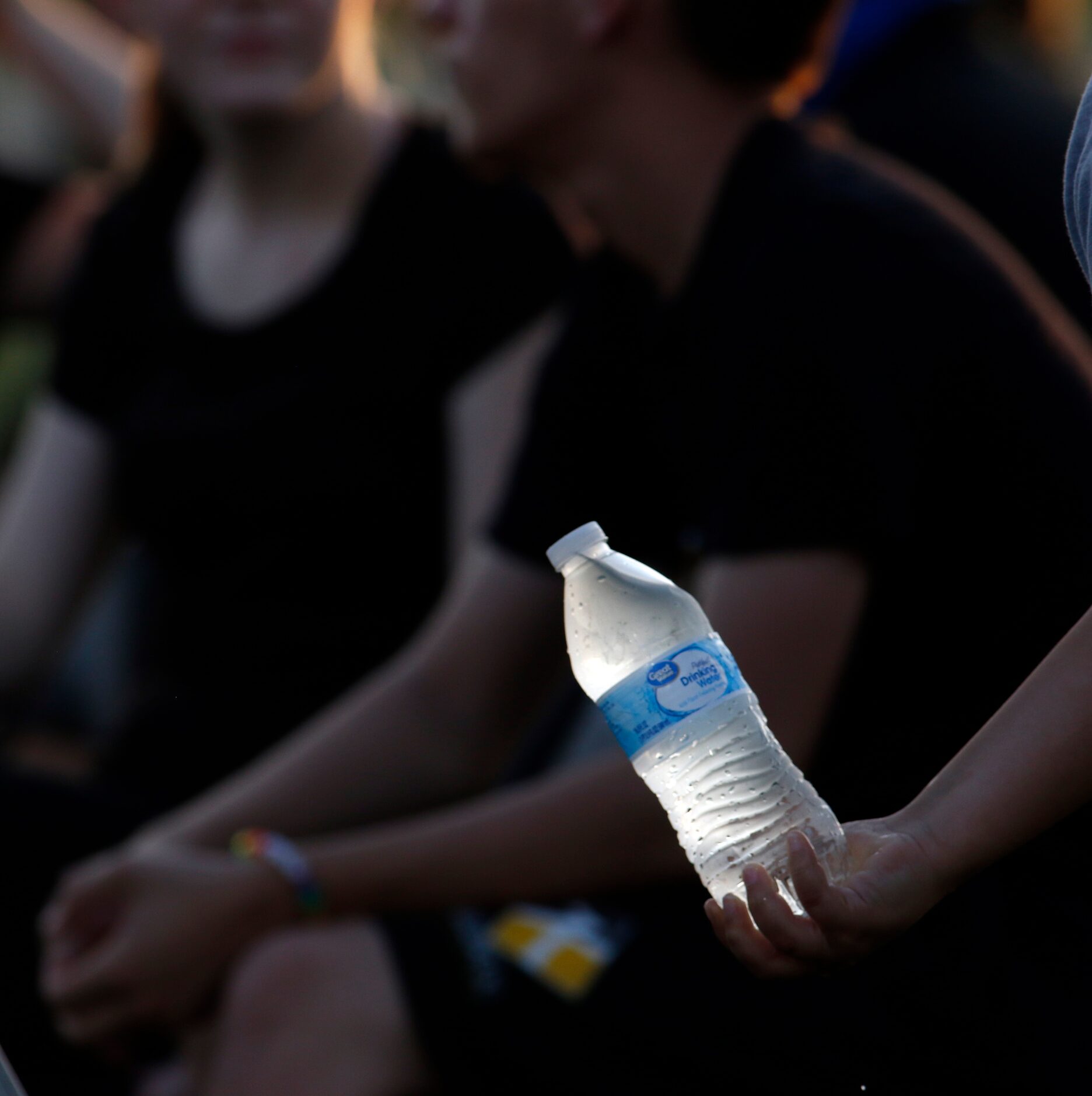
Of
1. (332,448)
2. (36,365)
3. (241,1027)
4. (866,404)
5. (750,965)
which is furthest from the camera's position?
(36,365)

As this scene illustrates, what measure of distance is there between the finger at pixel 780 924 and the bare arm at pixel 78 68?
3086 millimetres

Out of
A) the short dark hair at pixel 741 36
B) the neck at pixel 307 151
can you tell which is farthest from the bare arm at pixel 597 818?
the neck at pixel 307 151

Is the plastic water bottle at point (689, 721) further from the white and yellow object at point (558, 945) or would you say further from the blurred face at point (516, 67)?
the blurred face at point (516, 67)

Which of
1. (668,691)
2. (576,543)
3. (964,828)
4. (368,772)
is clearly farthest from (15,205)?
(964,828)

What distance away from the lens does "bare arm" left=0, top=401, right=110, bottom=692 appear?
226 cm

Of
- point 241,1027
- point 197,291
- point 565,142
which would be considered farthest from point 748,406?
point 197,291

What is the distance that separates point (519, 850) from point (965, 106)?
3.64 feet

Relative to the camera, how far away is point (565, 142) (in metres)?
1.59

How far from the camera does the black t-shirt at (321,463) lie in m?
1.98

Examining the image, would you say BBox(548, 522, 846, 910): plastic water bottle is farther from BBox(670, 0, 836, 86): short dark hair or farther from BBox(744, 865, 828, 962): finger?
BBox(670, 0, 836, 86): short dark hair

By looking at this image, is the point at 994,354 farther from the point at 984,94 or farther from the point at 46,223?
the point at 46,223

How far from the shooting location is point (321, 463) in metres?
1.97

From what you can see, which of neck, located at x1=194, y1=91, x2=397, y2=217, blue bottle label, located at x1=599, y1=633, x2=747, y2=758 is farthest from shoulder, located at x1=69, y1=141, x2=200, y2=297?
blue bottle label, located at x1=599, y1=633, x2=747, y2=758

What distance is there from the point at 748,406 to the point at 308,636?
844 millimetres
